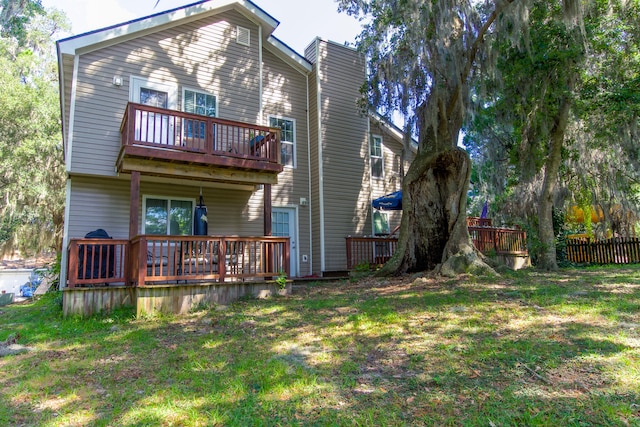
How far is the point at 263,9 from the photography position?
1148cm

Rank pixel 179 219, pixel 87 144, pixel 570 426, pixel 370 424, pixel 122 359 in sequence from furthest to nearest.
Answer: pixel 179 219 < pixel 87 144 < pixel 122 359 < pixel 370 424 < pixel 570 426

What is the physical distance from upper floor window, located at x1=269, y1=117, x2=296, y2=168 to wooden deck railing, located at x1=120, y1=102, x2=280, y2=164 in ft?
7.00

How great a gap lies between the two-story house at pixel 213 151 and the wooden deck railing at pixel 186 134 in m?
0.03

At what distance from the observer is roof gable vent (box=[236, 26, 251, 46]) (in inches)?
451

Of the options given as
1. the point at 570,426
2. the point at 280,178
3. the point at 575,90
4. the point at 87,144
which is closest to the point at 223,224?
the point at 280,178

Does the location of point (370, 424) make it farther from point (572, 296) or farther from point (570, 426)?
point (572, 296)

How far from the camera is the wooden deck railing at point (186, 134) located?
312 inches

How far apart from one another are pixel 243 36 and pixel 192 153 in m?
5.11

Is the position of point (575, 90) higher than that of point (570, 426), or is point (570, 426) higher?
point (575, 90)

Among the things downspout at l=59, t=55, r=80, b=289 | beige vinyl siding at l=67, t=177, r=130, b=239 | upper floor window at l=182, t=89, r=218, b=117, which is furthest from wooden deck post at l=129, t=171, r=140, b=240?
upper floor window at l=182, t=89, r=218, b=117

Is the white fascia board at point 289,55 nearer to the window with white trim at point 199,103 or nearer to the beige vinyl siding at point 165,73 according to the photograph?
the beige vinyl siding at point 165,73

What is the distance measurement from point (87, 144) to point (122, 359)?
6.12 m

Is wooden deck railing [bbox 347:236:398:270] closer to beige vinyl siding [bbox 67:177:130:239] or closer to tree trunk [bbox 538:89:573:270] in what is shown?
tree trunk [bbox 538:89:573:270]

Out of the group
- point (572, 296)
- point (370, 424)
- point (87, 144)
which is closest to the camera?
point (370, 424)
